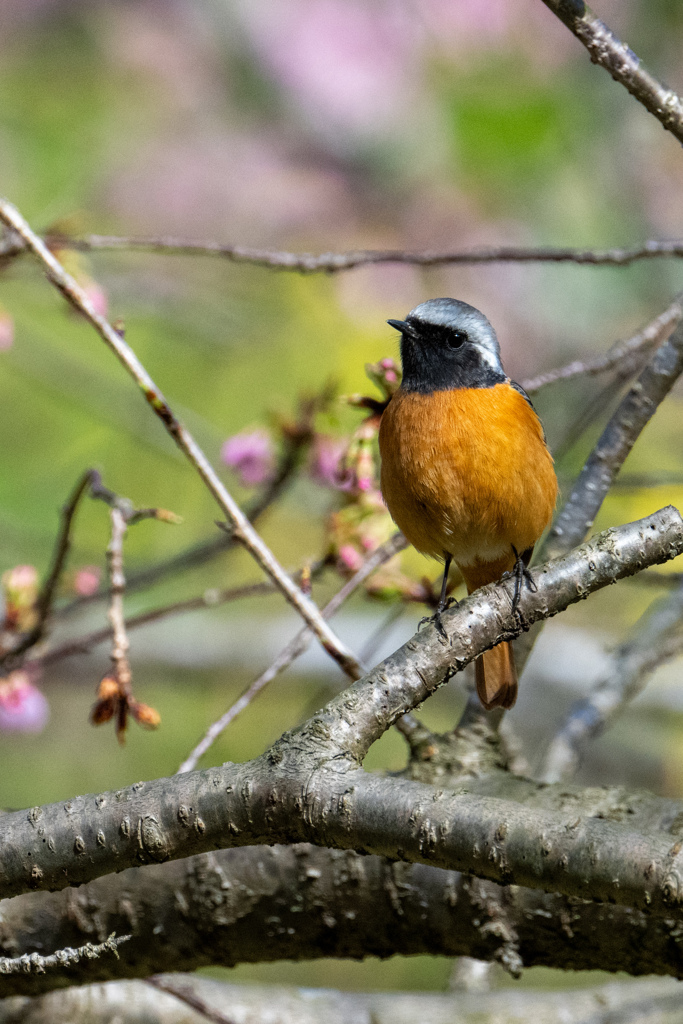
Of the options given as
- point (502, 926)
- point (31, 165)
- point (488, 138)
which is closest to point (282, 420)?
point (502, 926)

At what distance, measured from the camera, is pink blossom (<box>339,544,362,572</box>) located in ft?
10.6

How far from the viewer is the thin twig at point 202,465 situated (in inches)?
92.6

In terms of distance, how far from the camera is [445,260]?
9.37 ft

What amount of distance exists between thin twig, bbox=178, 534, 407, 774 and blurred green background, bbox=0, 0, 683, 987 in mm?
2602

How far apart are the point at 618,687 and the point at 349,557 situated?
112 centimetres

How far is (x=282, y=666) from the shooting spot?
102 inches

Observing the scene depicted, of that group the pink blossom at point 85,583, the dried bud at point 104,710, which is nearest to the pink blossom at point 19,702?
the pink blossom at point 85,583

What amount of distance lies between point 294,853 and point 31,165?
11.5ft

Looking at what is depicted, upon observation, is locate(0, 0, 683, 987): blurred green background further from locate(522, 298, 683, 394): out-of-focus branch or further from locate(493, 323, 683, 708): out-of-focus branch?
locate(493, 323, 683, 708): out-of-focus branch

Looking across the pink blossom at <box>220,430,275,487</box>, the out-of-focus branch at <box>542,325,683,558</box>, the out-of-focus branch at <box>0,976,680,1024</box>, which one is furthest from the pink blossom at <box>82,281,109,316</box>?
the out-of-focus branch at <box>0,976,680,1024</box>

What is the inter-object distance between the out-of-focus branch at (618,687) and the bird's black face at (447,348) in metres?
1.08

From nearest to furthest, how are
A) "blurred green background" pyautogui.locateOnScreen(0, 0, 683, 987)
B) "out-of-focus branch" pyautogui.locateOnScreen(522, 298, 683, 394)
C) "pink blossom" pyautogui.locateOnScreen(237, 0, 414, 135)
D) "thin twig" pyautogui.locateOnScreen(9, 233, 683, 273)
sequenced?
"thin twig" pyautogui.locateOnScreen(9, 233, 683, 273) < "out-of-focus branch" pyautogui.locateOnScreen(522, 298, 683, 394) < "blurred green background" pyautogui.locateOnScreen(0, 0, 683, 987) < "pink blossom" pyautogui.locateOnScreen(237, 0, 414, 135)

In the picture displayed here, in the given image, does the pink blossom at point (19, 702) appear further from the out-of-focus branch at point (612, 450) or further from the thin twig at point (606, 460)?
the out-of-focus branch at point (612, 450)

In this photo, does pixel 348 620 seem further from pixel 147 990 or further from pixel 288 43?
pixel 288 43
